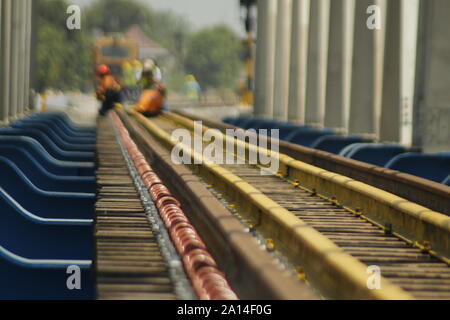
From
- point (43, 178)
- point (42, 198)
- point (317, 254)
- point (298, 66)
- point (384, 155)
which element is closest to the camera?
point (317, 254)

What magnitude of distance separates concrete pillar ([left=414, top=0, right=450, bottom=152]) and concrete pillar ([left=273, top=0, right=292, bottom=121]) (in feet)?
48.7

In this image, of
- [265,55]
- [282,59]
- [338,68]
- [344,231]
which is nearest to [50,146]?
[344,231]

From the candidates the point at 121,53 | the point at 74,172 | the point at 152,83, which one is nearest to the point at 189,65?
the point at 121,53

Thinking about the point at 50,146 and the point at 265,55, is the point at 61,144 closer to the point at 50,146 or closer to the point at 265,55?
the point at 50,146

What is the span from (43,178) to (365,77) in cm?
830

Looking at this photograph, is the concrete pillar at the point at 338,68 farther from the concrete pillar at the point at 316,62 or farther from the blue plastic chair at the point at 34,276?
the blue plastic chair at the point at 34,276

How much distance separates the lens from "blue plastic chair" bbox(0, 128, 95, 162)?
12.8m

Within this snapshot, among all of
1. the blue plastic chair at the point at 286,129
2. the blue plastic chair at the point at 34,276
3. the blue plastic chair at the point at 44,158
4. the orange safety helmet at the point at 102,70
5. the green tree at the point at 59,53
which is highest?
the green tree at the point at 59,53

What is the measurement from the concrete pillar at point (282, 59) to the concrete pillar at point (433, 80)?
14843 mm

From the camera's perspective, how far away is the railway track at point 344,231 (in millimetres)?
5000

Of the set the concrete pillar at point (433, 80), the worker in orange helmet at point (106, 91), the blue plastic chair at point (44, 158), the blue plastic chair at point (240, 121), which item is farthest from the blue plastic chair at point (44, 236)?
the worker in orange helmet at point (106, 91)

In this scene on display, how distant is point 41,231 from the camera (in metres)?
8.10

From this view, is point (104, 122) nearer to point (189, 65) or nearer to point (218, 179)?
point (218, 179)
